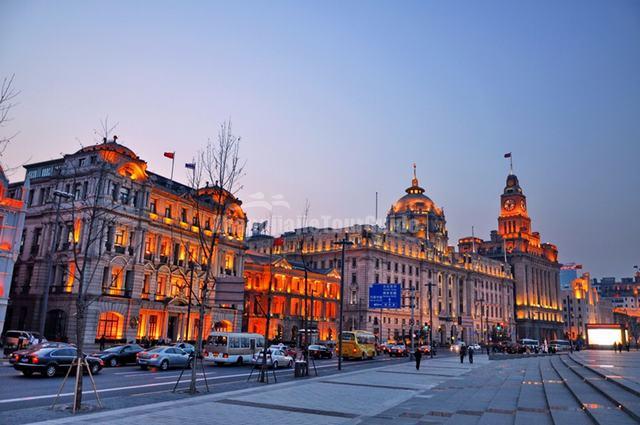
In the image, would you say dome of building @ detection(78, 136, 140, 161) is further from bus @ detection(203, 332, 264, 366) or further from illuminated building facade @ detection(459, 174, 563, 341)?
illuminated building facade @ detection(459, 174, 563, 341)

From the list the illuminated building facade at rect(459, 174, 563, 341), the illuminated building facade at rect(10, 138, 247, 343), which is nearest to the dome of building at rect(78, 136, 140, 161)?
the illuminated building facade at rect(10, 138, 247, 343)

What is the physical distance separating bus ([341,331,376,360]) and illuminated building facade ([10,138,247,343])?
1702 cm

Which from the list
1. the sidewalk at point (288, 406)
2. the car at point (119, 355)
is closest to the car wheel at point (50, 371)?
the car at point (119, 355)

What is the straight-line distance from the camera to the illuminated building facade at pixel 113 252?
54750mm

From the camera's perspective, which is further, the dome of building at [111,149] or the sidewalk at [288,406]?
the dome of building at [111,149]

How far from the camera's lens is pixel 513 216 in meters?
187

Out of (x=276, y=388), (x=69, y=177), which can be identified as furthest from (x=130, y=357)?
(x=69, y=177)

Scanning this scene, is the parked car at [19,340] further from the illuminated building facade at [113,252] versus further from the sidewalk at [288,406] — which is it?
the sidewalk at [288,406]

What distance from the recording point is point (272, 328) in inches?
3287

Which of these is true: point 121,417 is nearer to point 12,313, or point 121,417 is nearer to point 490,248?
point 12,313

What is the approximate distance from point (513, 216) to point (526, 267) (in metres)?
24.4

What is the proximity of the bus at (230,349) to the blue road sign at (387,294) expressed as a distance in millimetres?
23846

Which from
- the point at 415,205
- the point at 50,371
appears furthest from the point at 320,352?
the point at 415,205

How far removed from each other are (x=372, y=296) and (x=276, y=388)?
1563 inches
